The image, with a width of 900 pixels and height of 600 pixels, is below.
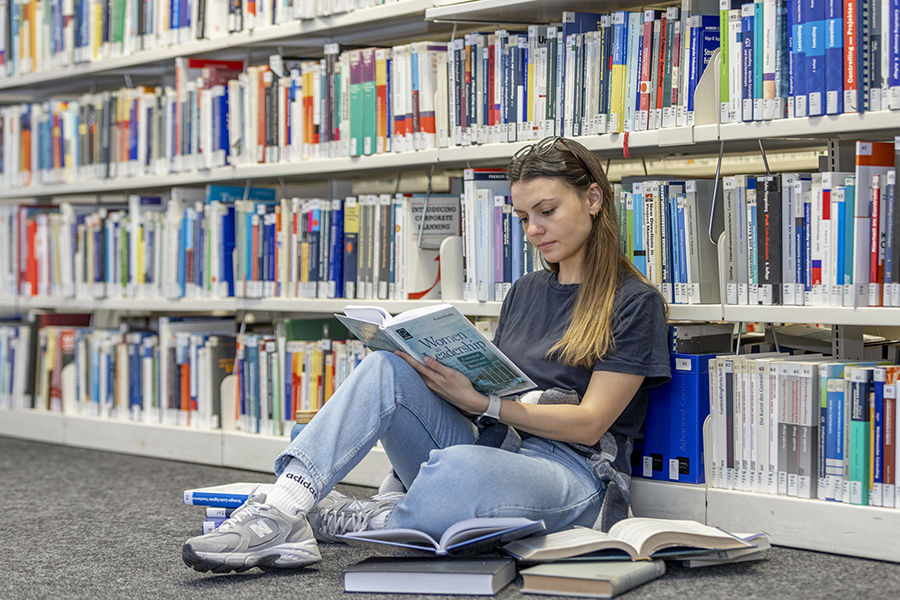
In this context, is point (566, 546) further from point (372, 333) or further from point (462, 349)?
point (372, 333)

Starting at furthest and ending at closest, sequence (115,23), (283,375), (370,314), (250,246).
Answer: (115,23)
(250,246)
(283,375)
(370,314)

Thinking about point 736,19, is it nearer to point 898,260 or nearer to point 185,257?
point 898,260

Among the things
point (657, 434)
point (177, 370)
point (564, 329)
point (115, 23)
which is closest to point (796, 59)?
point (564, 329)

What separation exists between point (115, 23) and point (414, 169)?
1.28 meters

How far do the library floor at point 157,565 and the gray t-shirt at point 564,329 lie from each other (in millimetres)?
365

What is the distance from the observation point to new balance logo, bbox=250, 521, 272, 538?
168 centimetres

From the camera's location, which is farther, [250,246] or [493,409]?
[250,246]

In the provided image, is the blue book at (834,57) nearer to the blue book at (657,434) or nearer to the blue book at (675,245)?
the blue book at (675,245)

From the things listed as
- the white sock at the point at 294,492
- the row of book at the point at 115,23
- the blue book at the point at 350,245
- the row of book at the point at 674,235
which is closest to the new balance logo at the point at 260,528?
the white sock at the point at 294,492

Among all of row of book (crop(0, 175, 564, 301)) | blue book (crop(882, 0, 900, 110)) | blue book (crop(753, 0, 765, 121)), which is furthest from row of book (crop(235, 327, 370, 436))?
blue book (crop(882, 0, 900, 110))

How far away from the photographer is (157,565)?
6.11 ft

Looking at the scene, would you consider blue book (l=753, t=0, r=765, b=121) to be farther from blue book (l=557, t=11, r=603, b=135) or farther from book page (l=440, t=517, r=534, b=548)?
book page (l=440, t=517, r=534, b=548)

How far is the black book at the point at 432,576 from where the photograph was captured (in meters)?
1.60

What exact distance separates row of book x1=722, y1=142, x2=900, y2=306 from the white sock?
3.14 ft
